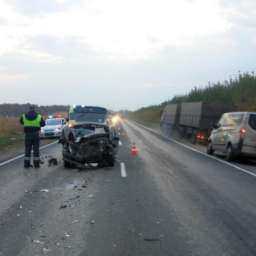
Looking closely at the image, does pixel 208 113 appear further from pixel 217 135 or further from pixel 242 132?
pixel 242 132

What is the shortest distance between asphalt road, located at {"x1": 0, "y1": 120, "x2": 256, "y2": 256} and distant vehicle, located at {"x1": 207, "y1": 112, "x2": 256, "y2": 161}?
13.8 ft

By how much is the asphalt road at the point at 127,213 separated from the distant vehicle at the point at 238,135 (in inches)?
166

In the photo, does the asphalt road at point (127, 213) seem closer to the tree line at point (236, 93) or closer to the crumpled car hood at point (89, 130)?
the crumpled car hood at point (89, 130)

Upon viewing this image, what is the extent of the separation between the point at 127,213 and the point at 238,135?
1204 cm

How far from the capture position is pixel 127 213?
9242 mm

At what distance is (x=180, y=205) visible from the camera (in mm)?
10133

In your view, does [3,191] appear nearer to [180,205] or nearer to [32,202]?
[32,202]

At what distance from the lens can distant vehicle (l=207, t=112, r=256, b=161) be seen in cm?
2012

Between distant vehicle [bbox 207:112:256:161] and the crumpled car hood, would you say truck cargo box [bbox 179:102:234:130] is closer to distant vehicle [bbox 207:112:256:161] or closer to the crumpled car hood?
distant vehicle [bbox 207:112:256:161]

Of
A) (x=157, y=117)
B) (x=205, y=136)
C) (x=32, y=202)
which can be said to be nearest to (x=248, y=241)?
(x=32, y=202)

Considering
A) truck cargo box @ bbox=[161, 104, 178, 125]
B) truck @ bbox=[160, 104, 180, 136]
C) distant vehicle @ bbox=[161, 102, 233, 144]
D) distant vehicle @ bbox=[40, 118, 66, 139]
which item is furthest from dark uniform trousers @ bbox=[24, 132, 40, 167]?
truck cargo box @ bbox=[161, 104, 178, 125]

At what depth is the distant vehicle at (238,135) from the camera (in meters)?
20.1

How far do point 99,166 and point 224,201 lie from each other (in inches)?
292

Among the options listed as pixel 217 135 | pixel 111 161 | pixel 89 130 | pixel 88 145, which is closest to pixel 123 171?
pixel 111 161
